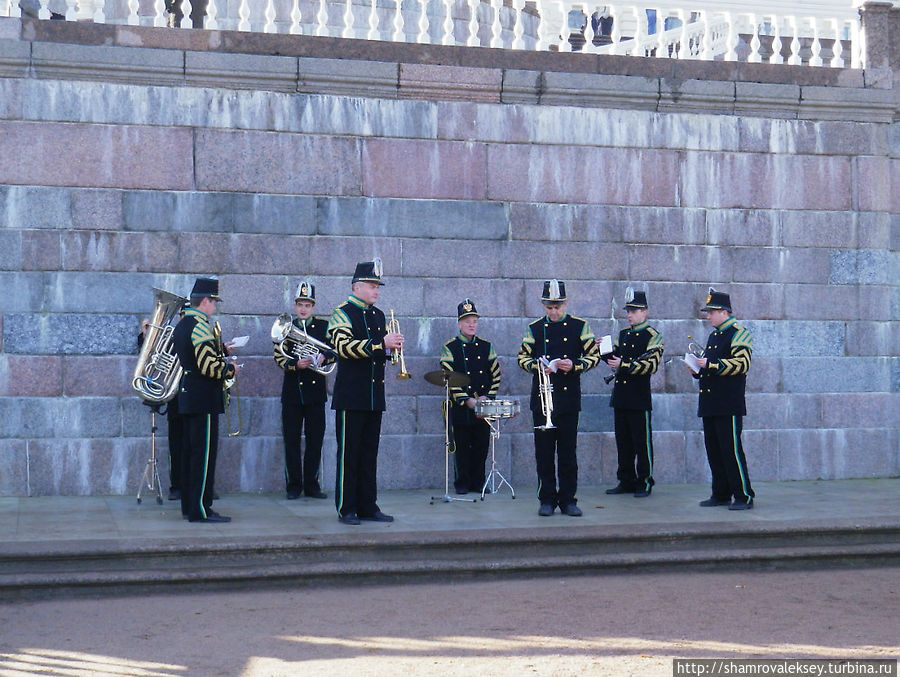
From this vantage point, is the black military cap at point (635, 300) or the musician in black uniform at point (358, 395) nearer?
the musician in black uniform at point (358, 395)

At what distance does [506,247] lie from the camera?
1206 centimetres

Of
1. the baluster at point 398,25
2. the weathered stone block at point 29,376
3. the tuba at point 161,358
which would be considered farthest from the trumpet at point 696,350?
the weathered stone block at point 29,376

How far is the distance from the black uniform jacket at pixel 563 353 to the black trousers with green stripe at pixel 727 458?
1317mm

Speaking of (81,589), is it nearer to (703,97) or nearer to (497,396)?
(497,396)

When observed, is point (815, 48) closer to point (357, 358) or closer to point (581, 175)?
point (581, 175)

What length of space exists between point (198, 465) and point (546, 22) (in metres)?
6.17

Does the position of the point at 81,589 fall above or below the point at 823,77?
below

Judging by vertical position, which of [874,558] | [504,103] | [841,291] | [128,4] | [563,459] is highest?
[128,4]

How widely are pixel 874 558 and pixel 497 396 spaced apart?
13.4 ft

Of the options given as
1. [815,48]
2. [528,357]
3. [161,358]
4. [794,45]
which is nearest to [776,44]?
[794,45]

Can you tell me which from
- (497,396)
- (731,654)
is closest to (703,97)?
(497,396)

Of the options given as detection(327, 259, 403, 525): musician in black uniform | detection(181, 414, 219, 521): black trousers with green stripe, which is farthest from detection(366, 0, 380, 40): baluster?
detection(181, 414, 219, 521): black trousers with green stripe

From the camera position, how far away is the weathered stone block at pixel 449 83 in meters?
11.9

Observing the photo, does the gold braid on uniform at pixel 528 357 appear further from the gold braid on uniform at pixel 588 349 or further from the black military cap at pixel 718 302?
the black military cap at pixel 718 302
